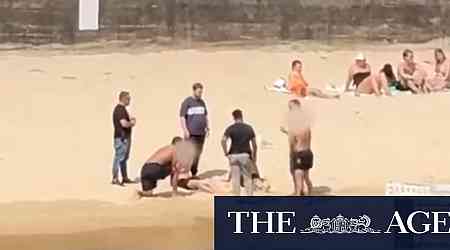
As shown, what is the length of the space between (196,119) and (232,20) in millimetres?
618

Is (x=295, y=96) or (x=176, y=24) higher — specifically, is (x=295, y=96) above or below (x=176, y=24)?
below

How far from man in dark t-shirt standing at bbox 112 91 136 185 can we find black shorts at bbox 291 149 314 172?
96 cm

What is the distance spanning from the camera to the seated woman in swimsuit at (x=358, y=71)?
181 inches

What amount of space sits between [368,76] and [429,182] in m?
0.72

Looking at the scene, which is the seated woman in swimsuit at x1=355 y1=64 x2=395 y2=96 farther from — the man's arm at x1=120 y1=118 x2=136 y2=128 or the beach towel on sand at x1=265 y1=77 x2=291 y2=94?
the man's arm at x1=120 y1=118 x2=136 y2=128

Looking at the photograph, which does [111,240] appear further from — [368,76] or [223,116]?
[368,76]

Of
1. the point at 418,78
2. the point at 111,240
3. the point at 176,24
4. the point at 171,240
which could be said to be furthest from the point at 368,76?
the point at 111,240

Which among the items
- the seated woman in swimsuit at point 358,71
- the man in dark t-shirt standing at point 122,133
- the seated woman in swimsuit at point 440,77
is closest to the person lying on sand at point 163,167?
the man in dark t-shirt standing at point 122,133

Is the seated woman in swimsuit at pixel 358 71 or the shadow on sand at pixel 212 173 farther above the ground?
the seated woman in swimsuit at pixel 358 71

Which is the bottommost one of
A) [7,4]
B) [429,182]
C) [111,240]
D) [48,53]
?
[111,240]

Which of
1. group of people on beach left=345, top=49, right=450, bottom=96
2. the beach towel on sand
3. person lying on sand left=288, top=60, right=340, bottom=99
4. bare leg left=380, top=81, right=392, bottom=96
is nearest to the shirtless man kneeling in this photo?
the beach towel on sand

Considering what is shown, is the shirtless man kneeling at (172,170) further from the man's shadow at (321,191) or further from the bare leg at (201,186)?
the man's shadow at (321,191)

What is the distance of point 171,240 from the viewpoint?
4602mm

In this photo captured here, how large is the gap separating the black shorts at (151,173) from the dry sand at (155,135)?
47 millimetres
